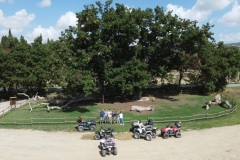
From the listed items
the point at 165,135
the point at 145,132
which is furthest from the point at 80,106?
the point at 165,135

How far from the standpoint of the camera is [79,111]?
43250mm

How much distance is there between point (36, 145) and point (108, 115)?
1021 centimetres

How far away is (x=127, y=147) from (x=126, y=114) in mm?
14234

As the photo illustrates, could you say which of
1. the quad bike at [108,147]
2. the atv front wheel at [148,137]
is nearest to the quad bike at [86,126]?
the atv front wheel at [148,137]

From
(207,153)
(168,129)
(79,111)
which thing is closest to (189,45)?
(79,111)

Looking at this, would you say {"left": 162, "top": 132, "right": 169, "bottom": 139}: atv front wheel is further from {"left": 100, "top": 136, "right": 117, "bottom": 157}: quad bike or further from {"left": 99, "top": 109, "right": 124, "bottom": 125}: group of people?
{"left": 99, "top": 109, "right": 124, "bottom": 125}: group of people

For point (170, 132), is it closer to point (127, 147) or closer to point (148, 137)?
point (148, 137)

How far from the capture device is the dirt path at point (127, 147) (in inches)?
984

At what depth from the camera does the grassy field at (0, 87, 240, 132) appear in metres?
35.0

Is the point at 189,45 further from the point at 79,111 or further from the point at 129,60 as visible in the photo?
the point at 79,111

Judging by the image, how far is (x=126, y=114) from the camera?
136 ft

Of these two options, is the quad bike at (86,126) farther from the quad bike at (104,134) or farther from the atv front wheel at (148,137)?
the atv front wheel at (148,137)

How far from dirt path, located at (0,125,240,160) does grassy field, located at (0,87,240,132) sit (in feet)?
9.29

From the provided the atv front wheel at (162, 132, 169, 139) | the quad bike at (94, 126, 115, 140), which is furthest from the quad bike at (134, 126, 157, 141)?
the quad bike at (94, 126, 115, 140)
